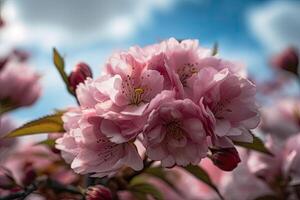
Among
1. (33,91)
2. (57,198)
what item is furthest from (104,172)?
(33,91)

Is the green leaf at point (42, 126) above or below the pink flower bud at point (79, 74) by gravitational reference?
below

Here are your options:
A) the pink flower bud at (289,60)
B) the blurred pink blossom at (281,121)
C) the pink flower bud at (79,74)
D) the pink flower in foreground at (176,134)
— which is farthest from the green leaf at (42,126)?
the blurred pink blossom at (281,121)

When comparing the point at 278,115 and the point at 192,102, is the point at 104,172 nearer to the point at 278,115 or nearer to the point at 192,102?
the point at 192,102

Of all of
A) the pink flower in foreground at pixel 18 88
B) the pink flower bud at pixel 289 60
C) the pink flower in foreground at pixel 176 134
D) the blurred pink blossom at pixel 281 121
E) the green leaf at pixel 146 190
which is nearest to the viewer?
the pink flower in foreground at pixel 176 134

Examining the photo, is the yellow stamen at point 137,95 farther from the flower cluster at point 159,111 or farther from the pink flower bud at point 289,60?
the pink flower bud at point 289,60

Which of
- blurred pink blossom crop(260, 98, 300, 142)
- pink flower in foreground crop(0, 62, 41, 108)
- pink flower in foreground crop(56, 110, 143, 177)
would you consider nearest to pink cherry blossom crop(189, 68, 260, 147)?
pink flower in foreground crop(56, 110, 143, 177)

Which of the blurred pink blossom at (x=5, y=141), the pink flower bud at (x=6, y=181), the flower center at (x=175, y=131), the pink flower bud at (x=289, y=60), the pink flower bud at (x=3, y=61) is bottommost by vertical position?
the pink flower bud at (x=289, y=60)

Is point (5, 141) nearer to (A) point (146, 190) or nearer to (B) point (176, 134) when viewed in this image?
(A) point (146, 190)
